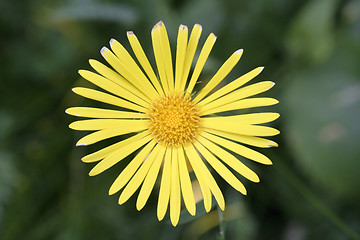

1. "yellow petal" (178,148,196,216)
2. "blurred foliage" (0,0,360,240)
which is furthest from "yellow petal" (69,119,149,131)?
"blurred foliage" (0,0,360,240)

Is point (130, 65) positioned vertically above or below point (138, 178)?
above

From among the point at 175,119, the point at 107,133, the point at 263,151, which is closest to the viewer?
the point at 107,133

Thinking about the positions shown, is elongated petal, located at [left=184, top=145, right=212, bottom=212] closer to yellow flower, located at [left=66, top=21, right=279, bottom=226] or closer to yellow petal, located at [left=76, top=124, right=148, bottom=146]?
yellow flower, located at [left=66, top=21, right=279, bottom=226]

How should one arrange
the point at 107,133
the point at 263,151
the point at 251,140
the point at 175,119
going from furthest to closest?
the point at 263,151 → the point at 175,119 → the point at 107,133 → the point at 251,140

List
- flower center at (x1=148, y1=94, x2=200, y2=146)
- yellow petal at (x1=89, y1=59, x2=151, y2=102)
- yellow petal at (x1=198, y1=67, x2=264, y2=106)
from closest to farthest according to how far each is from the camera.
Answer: yellow petal at (x1=198, y1=67, x2=264, y2=106) < yellow petal at (x1=89, y1=59, x2=151, y2=102) < flower center at (x1=148, y1=94, x2=200, y2=146)

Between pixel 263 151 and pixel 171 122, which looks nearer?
pixel 171 122

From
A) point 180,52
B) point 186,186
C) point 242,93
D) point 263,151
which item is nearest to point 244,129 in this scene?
point 242,93

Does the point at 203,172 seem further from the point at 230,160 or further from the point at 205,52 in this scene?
the point at 205,52
